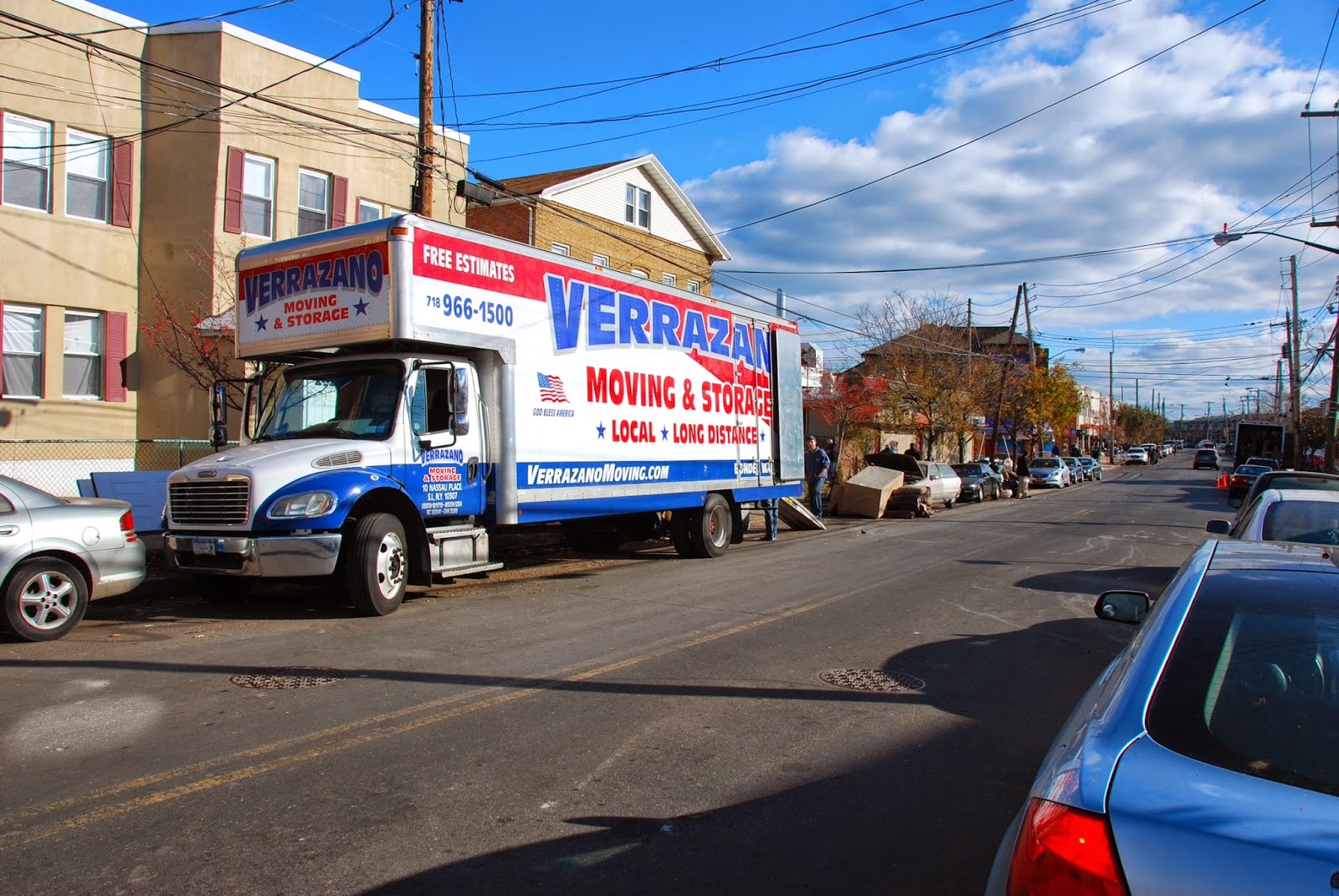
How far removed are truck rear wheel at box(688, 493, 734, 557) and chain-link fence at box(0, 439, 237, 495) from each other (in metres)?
7.80

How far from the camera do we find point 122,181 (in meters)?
17.4

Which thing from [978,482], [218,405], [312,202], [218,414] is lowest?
[978,482]

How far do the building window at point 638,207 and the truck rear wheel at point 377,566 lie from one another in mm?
22123

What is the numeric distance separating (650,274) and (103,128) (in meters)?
16.4

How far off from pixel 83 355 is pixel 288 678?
1320cm

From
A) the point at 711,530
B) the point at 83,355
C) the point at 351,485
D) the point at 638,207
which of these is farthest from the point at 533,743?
the point at 638,207

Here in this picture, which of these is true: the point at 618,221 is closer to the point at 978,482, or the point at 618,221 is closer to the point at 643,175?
the point at 643,175

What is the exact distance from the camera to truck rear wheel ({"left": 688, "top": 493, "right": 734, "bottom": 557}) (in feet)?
48.4

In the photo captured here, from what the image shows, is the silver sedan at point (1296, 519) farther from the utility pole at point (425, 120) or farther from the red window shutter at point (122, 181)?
the red window shutter at point (122, 181)

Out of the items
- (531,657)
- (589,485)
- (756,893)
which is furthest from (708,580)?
(756,893)

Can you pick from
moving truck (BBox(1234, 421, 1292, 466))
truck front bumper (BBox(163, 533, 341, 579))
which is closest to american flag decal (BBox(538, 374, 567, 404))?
truck front bumper (BBox(163, 533, 341, 579))

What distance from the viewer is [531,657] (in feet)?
24.5

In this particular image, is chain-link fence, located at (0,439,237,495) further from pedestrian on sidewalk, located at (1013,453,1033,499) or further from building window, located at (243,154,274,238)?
pedestrian on sidewalk, located at (1013,453,1033,499)

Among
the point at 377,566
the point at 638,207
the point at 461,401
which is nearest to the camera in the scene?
the point at 377,566
